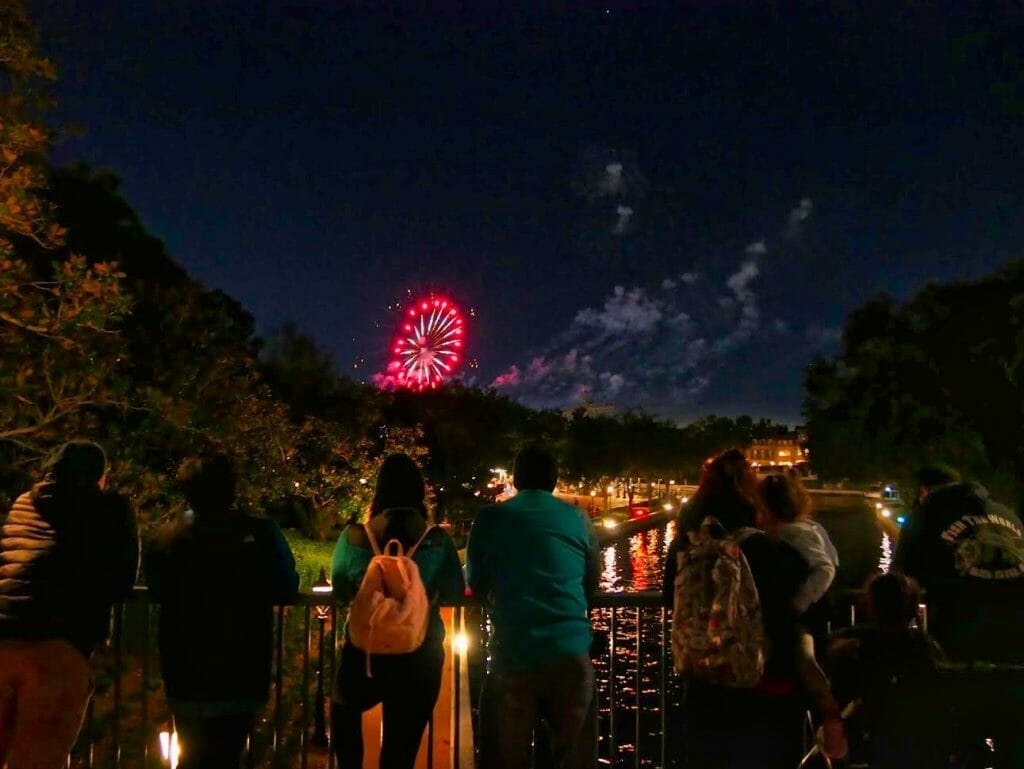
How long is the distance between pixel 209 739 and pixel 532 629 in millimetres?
1333

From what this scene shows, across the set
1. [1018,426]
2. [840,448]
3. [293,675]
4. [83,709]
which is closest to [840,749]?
[83,709]

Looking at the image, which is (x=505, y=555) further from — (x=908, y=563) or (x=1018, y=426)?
(x=1018, y=426)

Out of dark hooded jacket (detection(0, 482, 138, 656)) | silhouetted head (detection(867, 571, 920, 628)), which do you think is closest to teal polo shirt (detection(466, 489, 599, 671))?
silhouetted head (detection(867, 571, 920, 628))

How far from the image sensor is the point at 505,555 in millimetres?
3734

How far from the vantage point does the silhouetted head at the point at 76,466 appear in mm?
3523

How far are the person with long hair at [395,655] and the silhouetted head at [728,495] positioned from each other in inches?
39.5

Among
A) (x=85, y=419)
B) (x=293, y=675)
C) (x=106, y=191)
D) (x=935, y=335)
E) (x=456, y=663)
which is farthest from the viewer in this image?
(x=935, y=335)

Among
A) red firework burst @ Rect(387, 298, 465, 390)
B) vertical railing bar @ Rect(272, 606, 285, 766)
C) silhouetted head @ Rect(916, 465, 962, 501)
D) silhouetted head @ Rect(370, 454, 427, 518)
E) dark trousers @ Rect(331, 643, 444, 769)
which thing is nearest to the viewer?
dark trousers @ Rect(331, 643, 444, 769)

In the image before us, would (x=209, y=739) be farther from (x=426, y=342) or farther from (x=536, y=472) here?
(x=426, y=342)

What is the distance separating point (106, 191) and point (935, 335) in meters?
27.8

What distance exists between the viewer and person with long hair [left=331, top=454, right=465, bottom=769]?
3621 mm

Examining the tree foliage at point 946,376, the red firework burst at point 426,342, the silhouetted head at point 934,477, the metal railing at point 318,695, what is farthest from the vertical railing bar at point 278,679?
the red firework burst at point 426,342

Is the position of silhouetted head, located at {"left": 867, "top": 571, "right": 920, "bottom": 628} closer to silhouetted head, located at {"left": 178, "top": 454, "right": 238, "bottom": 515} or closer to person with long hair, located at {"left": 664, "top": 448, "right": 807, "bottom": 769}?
person with long hair, located at {"left": 664, "top": 448, "right": 807, "bottom": 769}

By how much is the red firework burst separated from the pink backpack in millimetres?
35978
